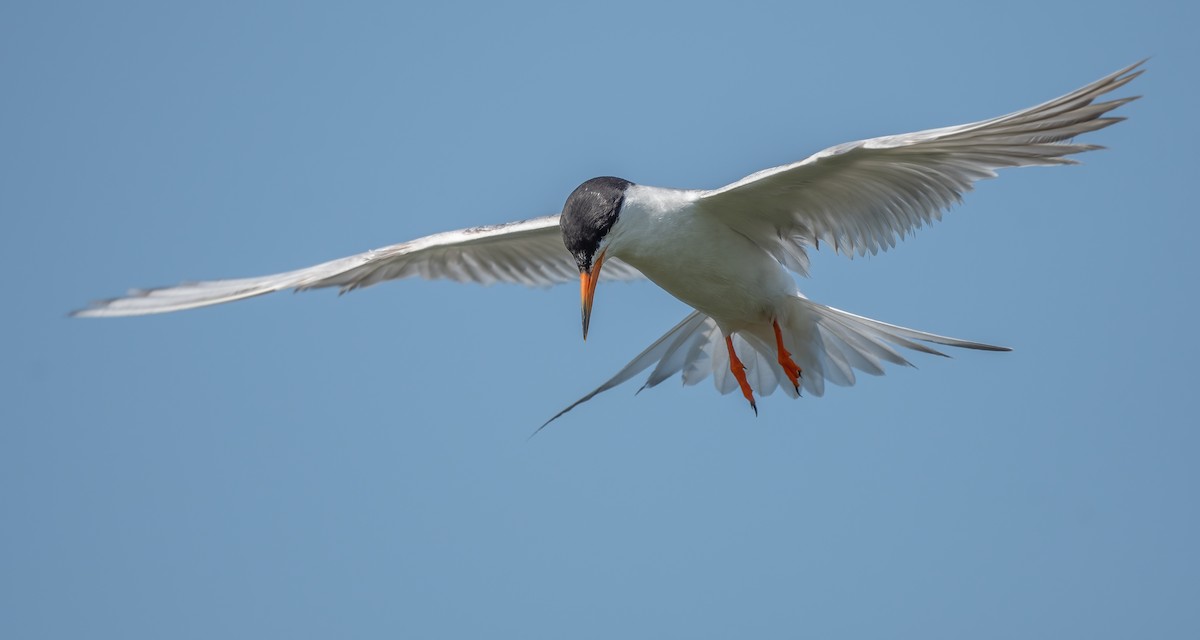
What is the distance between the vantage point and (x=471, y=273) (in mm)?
8164

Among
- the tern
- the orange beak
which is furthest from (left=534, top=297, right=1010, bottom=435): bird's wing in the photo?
the orange beak

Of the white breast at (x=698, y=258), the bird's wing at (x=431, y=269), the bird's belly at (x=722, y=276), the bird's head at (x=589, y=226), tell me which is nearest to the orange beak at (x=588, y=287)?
the bird's head at (x=589, y=226)

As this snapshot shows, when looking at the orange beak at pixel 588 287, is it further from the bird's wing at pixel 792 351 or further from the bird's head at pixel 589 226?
the bird's wing at pixel 792 351

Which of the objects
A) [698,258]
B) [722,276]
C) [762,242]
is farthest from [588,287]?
[762,242]

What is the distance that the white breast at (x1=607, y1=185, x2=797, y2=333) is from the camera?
641 centimetres

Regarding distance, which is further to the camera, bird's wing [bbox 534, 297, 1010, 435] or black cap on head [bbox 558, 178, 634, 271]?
bird's wing [bbox 534, 297, 1010, 435]

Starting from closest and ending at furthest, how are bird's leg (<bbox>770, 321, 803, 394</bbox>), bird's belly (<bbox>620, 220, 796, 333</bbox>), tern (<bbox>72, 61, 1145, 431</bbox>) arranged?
tern (<bbox>72, 61, 1145, 431</bbox>)
bird's belly (<bbox>620, 220, 796, 333</bbox>)
bird's leg (<bbox>770, 321, 803, 394</bbox>)

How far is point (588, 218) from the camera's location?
6.23 m

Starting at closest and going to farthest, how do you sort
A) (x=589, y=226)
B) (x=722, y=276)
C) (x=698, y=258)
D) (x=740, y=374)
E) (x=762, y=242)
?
(x=589, y=226) < (x=698, y=258) < (x=722, y=276) < (x=762, y=242) < (x=740, y=374)

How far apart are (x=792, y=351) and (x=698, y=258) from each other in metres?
0.99

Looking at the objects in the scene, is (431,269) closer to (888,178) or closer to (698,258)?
(698,258)

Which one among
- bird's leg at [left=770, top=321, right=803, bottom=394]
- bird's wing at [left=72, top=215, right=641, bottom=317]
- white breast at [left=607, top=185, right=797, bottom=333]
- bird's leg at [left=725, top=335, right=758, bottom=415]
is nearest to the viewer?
white breast at [left=607, top=185, right=797, bottom=333]

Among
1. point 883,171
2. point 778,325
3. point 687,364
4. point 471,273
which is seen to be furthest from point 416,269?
point 883,171

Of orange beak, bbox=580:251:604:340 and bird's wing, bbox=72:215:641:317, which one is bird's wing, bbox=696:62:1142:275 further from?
bird's wing, bbox=72:215:641:317
